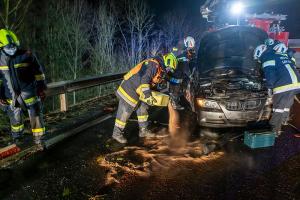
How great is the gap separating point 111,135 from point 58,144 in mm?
1015

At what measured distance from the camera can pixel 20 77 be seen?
4930mm

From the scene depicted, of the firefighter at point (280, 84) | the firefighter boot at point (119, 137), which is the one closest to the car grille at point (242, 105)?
the firefighter at point (280, 84)

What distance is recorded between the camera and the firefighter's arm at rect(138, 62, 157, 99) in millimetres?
5113

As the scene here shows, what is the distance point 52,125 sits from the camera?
245 inches

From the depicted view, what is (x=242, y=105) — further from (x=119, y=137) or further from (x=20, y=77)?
(x=20, y=77)

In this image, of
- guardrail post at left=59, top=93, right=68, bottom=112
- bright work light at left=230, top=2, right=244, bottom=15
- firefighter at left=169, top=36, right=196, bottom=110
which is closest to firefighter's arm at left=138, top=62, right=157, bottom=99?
firefighter at left=169, top=36, right=196, bottom=110

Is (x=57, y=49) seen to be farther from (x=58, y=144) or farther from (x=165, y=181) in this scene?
(x=165, y=181)

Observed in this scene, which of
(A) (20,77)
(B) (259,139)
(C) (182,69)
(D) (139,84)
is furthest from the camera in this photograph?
(C) (182,69)

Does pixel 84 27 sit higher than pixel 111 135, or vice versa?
pixel 84 27

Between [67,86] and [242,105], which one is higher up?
[67,86]

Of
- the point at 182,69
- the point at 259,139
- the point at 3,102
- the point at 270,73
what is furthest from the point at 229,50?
the point at 3,102

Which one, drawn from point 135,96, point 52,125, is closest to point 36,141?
point 52,125

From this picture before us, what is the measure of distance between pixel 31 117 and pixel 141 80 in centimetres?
192

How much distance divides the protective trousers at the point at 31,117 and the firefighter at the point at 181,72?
12.0 feet
